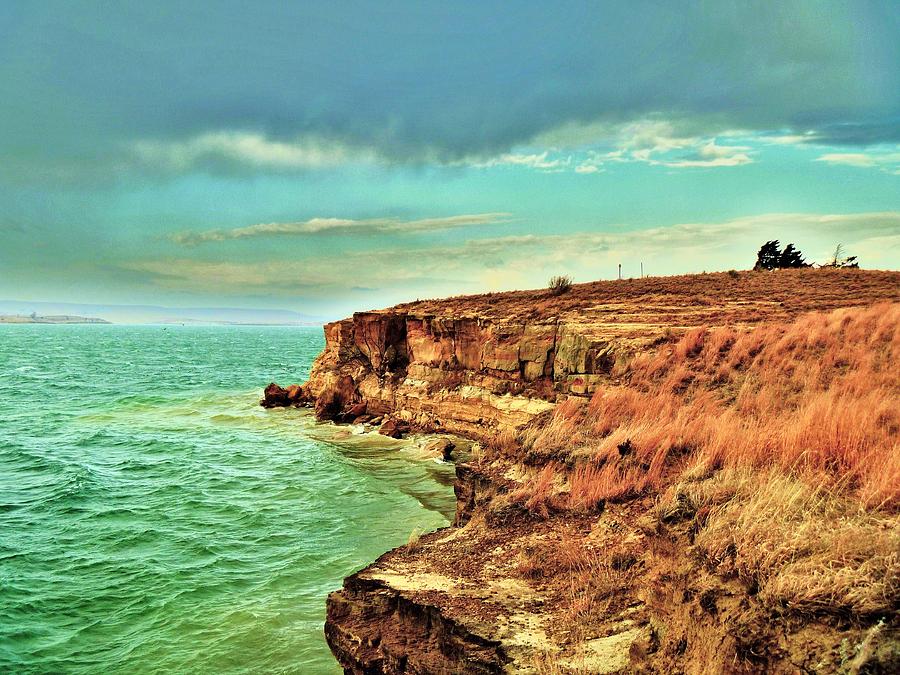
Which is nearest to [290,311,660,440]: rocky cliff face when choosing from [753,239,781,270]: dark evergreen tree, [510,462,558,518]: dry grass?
[510,462,558,518]: dry grass

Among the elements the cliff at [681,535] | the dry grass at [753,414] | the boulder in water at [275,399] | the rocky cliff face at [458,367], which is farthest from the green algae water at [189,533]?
the dry grass at [753,414]

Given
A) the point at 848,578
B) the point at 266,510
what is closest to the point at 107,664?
the point at 266,510

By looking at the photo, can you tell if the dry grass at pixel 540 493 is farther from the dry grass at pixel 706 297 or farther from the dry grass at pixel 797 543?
the dry grass at pixel 706 297

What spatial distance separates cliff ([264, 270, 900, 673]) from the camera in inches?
156

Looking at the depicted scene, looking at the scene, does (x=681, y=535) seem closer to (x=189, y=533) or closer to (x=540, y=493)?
(x=540, y=493)

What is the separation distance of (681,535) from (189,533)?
43.4ft

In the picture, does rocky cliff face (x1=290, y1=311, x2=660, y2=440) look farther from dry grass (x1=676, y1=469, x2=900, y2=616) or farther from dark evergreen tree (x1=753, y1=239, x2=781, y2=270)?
dark evergreen tree (x1=753, y1=239, x2=781, y2=270)

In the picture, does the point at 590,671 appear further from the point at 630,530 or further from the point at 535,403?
the point at 535,403

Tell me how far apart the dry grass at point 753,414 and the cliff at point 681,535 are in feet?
0.13

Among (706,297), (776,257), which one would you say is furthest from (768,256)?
(706,297)

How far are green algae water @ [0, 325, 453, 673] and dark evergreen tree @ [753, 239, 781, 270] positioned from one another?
29.9m

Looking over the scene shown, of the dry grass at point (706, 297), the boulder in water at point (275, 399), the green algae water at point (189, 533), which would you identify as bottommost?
the green algae water at point (189, 533)

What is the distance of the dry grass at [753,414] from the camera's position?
5949 mm

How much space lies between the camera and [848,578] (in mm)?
3732
